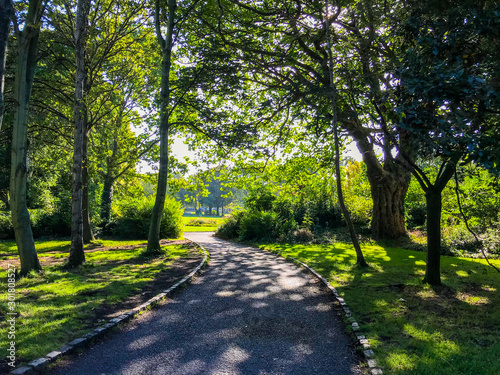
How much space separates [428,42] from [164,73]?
10227 mm

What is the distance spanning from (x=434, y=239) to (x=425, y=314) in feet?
8.10

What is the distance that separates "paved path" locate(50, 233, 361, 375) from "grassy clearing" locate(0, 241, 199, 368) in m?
0.60

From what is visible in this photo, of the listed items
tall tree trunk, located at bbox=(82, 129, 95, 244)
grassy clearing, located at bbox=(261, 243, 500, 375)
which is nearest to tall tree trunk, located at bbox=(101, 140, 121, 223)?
tall tree trunk, located at bbox=(82, 129, 95, 244)

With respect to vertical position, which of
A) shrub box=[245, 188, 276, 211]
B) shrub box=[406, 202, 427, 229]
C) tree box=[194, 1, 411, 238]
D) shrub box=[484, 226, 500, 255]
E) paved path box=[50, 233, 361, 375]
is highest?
tree box=[194, 1, 411, 238]

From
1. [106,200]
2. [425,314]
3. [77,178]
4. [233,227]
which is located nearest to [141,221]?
[106,200]

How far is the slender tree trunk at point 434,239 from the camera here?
720 cm

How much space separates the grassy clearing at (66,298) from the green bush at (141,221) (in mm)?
10263

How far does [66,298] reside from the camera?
5.97m

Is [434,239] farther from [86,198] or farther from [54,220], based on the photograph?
[54,220]

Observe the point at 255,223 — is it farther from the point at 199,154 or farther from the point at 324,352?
the point at 324,352

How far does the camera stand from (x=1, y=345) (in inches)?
148

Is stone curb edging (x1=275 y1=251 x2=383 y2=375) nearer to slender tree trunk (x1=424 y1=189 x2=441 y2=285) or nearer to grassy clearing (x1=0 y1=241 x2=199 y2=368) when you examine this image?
slender tree trunk (x1=424 y1=189 x2=441 y2=285)

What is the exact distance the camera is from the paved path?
3689 mm

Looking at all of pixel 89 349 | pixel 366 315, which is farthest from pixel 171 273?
pixel 366 315
